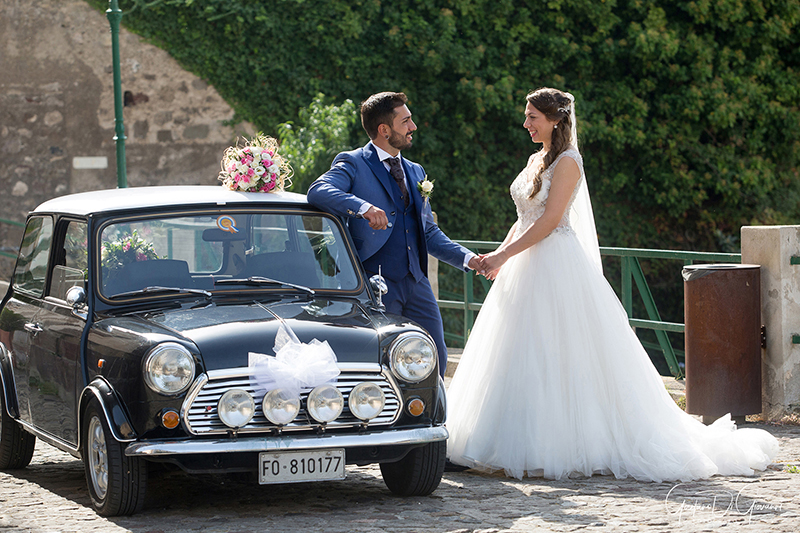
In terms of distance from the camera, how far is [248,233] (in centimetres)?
529

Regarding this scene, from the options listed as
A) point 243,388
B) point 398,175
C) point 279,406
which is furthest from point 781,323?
point 243,388

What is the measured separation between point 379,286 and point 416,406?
89 cm

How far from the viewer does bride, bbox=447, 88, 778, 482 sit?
5.25 meters

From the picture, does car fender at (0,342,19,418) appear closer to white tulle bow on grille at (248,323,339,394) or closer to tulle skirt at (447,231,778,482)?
white tulle bow on grille at (248,323,339,394)

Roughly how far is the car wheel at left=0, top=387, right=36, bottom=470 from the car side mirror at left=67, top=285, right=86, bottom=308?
1215 millimetres

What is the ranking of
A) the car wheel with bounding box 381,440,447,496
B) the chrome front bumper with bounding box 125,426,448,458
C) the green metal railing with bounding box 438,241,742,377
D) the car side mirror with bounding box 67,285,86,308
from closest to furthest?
the chrome front bumper with bounding box 125,426,448,458, the car wheel with bounding box 381,440,447,496, the car side mirror with bounding box 67,285,86,308, the green metal railing with bounding box 438,241,742,377

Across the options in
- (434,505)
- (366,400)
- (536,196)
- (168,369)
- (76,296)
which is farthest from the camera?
(536,196)

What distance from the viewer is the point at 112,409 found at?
4355mm

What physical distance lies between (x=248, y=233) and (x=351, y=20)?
12266 millimetres

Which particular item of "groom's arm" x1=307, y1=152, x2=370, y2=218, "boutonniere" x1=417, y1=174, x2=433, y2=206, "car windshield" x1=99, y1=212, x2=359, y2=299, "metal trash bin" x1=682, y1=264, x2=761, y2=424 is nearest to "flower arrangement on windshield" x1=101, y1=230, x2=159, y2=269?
"car windshield" x1=99, y1=212, x2=359, y2=299

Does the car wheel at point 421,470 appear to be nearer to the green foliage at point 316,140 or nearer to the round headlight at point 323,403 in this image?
the round headlight at point 323,403

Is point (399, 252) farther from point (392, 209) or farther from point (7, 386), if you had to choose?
point (7, 386)

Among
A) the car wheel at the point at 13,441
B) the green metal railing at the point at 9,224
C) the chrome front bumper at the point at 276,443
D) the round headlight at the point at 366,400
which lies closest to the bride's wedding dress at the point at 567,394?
the chrome front bumper at the point at 276,443

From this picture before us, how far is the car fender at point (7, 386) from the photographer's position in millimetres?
5652
